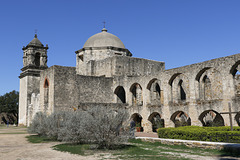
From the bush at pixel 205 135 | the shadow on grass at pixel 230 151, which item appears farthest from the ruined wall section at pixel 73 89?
the shadow on grass at pixel 230 151

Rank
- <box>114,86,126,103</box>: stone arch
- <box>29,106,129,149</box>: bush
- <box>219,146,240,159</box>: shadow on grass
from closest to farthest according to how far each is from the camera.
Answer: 1. <box>219,146,240,159</box>: shadow on grass
2. <box>29,106,129,149</box>: bush
3. <box>114,86,126,103</box>: stone arch

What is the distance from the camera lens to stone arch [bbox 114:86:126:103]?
24.7 m

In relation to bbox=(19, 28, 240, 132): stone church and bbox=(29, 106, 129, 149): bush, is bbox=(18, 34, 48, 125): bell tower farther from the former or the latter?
bbox=(29, 106, 129, 149): bush

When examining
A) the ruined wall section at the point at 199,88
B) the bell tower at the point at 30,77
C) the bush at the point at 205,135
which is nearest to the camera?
the bush at the point at 205,135

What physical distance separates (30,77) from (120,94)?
1281cm

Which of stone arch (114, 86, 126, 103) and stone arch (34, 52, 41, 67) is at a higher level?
stone arch (34, 52, 41, 67)

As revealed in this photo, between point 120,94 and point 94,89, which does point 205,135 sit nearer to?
point 94,89

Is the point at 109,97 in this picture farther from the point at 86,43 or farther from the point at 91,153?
the point at 91,153

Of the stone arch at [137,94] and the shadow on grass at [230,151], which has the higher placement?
the stone arch at [137,94]

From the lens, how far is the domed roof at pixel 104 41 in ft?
95.5

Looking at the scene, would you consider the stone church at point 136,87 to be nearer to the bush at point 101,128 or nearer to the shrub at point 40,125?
the shrub at point 40,125

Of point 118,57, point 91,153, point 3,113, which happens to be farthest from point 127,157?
point 3,113

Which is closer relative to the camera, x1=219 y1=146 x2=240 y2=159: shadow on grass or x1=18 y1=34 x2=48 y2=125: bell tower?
x1=219 y1=146 x2=240 y2=159: shadow on grass

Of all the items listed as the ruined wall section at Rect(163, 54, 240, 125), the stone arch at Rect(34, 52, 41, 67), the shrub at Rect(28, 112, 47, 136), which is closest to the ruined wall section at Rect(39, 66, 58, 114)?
the shrub at Rect(28, 112, 47, 136)
